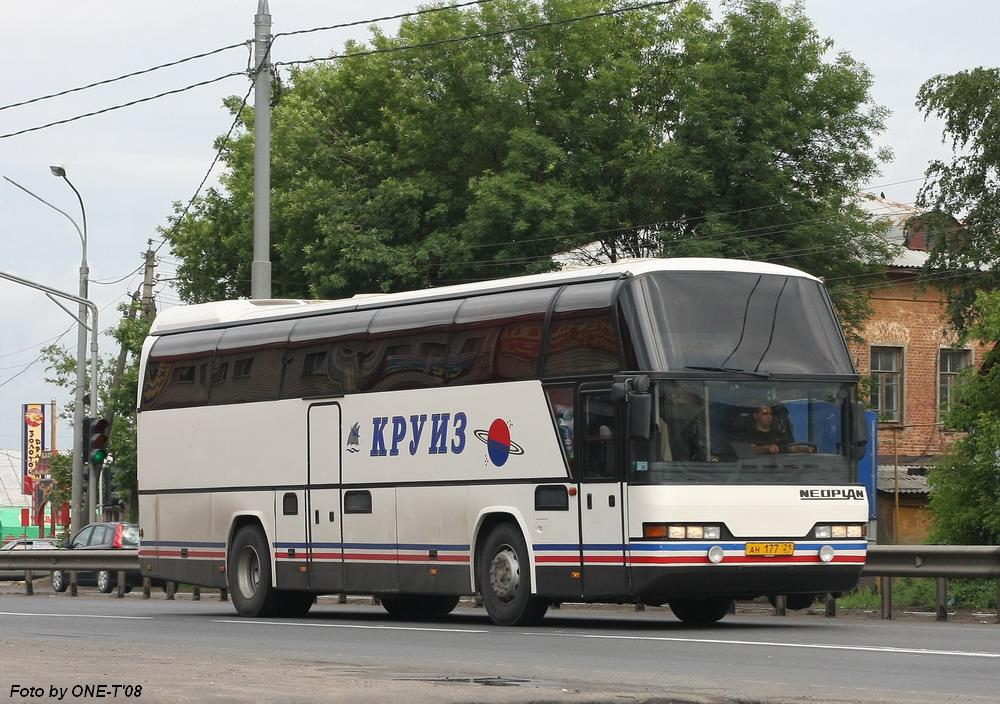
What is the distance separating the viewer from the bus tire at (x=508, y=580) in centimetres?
1764

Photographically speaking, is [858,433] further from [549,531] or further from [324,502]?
[324,502]

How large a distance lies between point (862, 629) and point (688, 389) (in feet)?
9.03

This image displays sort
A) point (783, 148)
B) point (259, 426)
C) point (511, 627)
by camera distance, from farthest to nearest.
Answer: point (783, 148) → point (259, 426) → point (511, 627)

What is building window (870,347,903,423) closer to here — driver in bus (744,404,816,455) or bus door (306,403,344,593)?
bus door (306,403,344,593)

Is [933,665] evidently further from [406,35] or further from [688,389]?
[406,35]

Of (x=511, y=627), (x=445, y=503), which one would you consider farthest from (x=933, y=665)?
(x=445, y=503)

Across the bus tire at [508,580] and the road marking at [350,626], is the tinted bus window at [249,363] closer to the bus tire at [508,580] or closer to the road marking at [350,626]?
the road marking at [350,626]

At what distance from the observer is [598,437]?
1694 centimetres

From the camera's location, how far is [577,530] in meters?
17.1

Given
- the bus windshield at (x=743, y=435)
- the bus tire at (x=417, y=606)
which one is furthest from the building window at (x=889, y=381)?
the bus windshield at (x=743, y=435)

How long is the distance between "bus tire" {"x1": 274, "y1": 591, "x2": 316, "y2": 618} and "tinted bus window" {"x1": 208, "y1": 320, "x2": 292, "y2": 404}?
7.17 feet

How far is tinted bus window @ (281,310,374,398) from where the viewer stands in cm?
2014

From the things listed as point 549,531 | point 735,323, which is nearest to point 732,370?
point 735,323

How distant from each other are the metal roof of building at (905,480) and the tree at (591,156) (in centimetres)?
777
